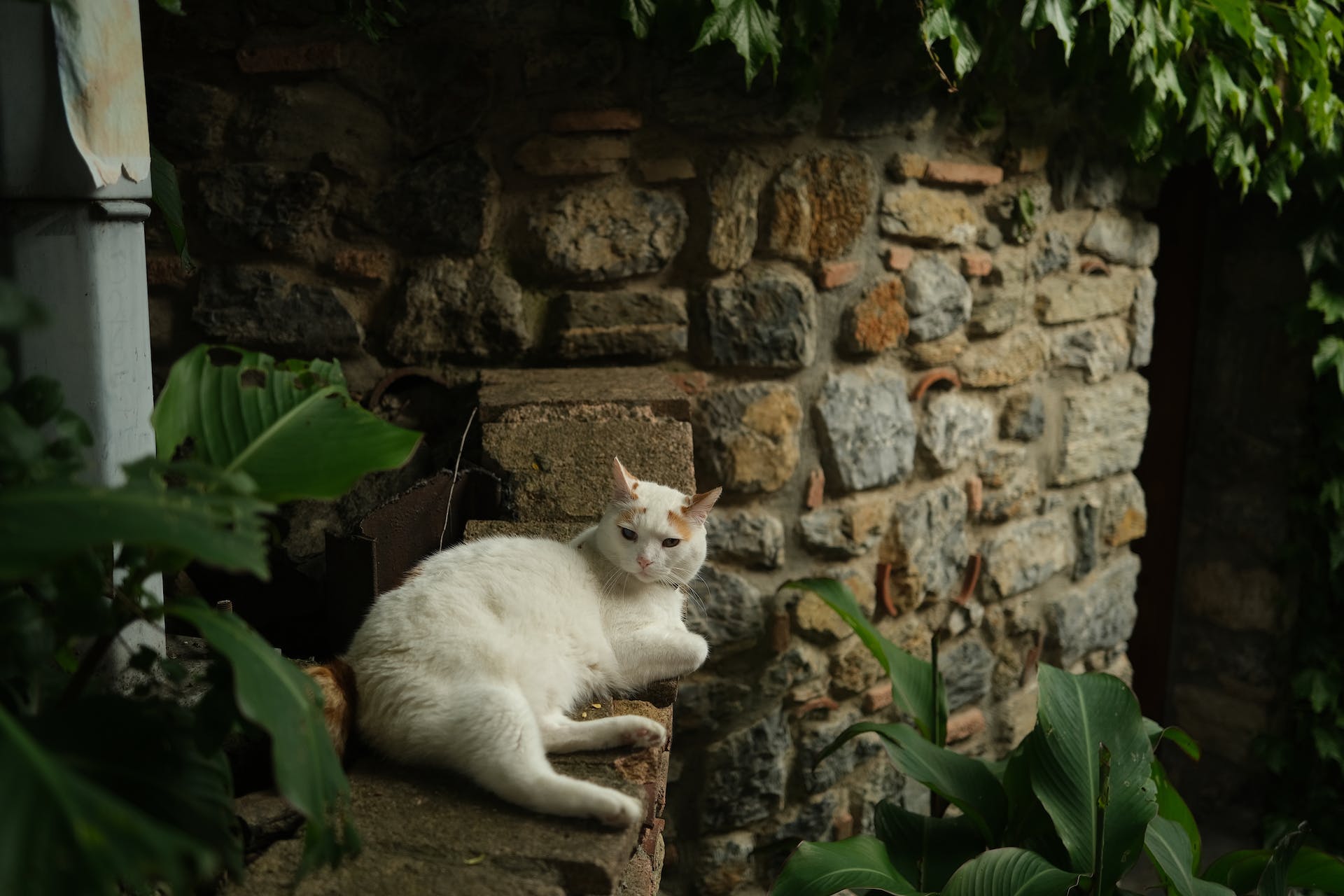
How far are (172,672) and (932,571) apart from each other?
194 cm

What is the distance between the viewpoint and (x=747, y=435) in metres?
2.17

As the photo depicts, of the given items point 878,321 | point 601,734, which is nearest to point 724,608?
point 878,321

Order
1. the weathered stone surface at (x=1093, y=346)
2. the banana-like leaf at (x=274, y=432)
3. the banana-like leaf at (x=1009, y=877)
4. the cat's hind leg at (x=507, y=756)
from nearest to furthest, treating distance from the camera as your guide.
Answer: the banana-like leaf at (x=274, y=432) → the cat's hind leg at (x=507, y=756) → the banana-like leaf at (x=1009, y=877) → the weathered stone surface at (x=1093, y=346)

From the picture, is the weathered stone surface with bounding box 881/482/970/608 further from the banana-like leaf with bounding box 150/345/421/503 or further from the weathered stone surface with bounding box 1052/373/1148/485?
the banana-like leaf with bounding box 150/345/421/503

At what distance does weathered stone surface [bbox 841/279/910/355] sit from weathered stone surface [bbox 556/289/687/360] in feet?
1.30

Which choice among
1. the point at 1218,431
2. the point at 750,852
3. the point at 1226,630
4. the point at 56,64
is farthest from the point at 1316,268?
the point at 56,64

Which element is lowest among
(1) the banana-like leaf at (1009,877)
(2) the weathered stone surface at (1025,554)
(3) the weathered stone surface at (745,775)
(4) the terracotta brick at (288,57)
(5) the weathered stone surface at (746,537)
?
(3) the weathered stone surface at (745,775)

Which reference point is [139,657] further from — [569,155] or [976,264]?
[976,264]

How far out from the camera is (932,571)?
2514mm

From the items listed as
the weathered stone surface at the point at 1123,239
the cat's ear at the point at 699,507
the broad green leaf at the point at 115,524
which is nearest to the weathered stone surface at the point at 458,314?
the cat's ear at the point at 699,507

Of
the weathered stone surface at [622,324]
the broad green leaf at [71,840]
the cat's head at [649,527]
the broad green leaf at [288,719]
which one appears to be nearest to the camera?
the broad green leaf at [71,840]

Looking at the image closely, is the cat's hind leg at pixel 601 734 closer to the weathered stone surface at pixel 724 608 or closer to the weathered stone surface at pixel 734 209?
the weathered stone surface at pixel 724 608

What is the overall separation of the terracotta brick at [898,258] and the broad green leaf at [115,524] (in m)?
1.77

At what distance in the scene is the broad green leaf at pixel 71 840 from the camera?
62 cm
